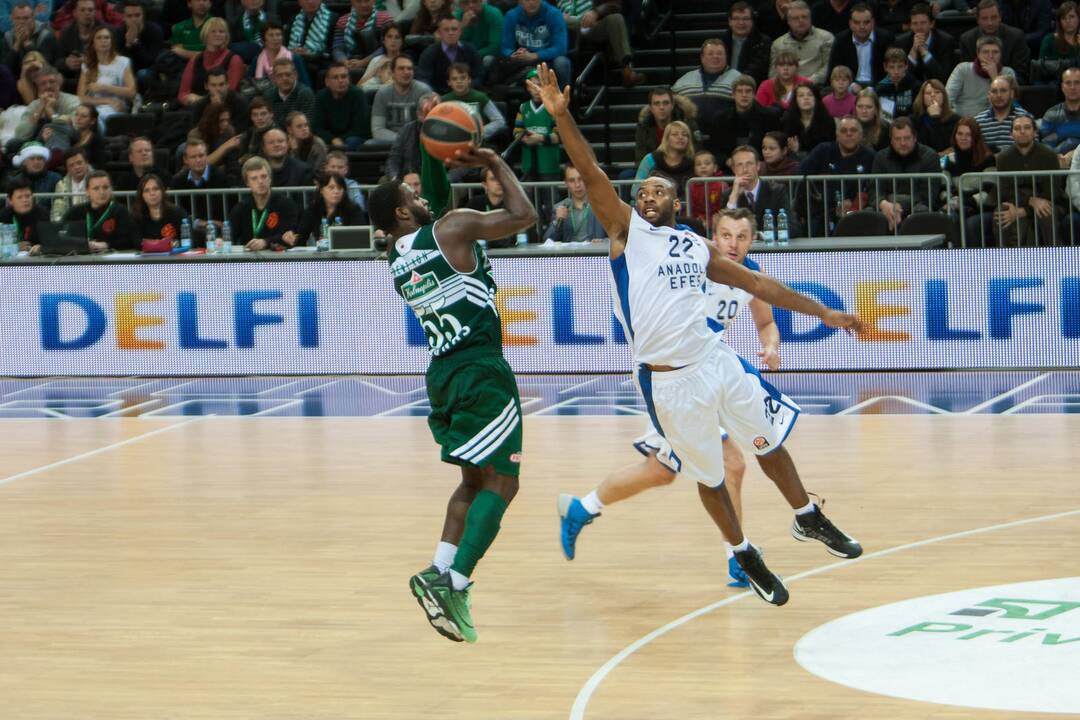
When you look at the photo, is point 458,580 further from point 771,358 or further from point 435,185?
point 771,358

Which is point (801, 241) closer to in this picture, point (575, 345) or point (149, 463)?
point (575, 345)

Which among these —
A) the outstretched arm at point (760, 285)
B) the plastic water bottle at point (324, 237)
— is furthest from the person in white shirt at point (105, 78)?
the outstretched arm at point (760, 285)

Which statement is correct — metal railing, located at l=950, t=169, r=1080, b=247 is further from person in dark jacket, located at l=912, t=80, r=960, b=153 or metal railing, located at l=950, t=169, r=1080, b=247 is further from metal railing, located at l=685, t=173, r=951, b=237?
person in dark jacket, located at l=912, t=80, r=960, b=153

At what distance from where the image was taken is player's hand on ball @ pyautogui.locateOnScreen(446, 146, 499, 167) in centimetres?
692

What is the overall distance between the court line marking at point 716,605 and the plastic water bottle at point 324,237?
789 centimetres

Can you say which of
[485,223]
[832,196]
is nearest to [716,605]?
[485,223]

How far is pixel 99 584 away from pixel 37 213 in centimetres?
929

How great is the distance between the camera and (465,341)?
6895 mm

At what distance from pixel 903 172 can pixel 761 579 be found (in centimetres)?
883

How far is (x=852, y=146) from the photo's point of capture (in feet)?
50.3

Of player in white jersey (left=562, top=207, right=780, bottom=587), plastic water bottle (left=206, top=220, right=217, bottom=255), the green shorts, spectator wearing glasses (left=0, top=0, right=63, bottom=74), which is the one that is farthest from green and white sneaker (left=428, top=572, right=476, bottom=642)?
spectator wearing glasses (left=0, top=0, right=63, bottom=74)

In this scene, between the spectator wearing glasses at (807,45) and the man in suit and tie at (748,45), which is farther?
the man in suit and tie at (748,45)

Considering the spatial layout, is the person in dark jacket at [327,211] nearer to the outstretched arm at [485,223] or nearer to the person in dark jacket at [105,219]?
the person in dark jacket at [105,219]

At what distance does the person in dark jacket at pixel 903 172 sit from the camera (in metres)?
14.9
